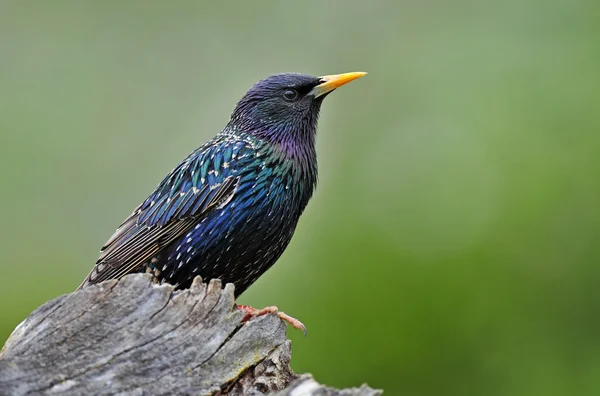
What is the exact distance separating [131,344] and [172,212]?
1.52 meters

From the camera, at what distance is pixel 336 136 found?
7.62 metres

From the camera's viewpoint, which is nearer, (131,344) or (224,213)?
(131,344)

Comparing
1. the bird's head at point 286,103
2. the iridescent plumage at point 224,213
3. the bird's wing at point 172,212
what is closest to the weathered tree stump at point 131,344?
the iridescent plumage at point 224,213

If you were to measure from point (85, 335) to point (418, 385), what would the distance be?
3.36m

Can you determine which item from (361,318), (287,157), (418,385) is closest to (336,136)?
(361,318)

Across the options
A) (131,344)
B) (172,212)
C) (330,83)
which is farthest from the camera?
(330,83)

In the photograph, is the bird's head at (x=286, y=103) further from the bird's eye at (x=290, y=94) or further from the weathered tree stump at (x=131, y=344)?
the weathered tree stump at (x=131, y=344)

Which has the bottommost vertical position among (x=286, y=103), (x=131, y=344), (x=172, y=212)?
(x=131, y=344)

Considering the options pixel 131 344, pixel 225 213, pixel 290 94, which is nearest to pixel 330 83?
pixel 290 94

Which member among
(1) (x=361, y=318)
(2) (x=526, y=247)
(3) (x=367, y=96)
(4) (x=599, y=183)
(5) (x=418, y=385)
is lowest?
(5) (x=418, y=385)

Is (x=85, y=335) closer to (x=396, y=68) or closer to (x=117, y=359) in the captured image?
(x=117, y=359)

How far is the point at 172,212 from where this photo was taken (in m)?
4.61

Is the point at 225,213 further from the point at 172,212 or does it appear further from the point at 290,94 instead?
the point at 290,94

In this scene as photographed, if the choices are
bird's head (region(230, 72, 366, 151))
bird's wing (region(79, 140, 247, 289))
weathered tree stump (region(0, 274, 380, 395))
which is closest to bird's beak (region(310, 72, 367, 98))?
bird's head (region(230, 72, 366, 151))
